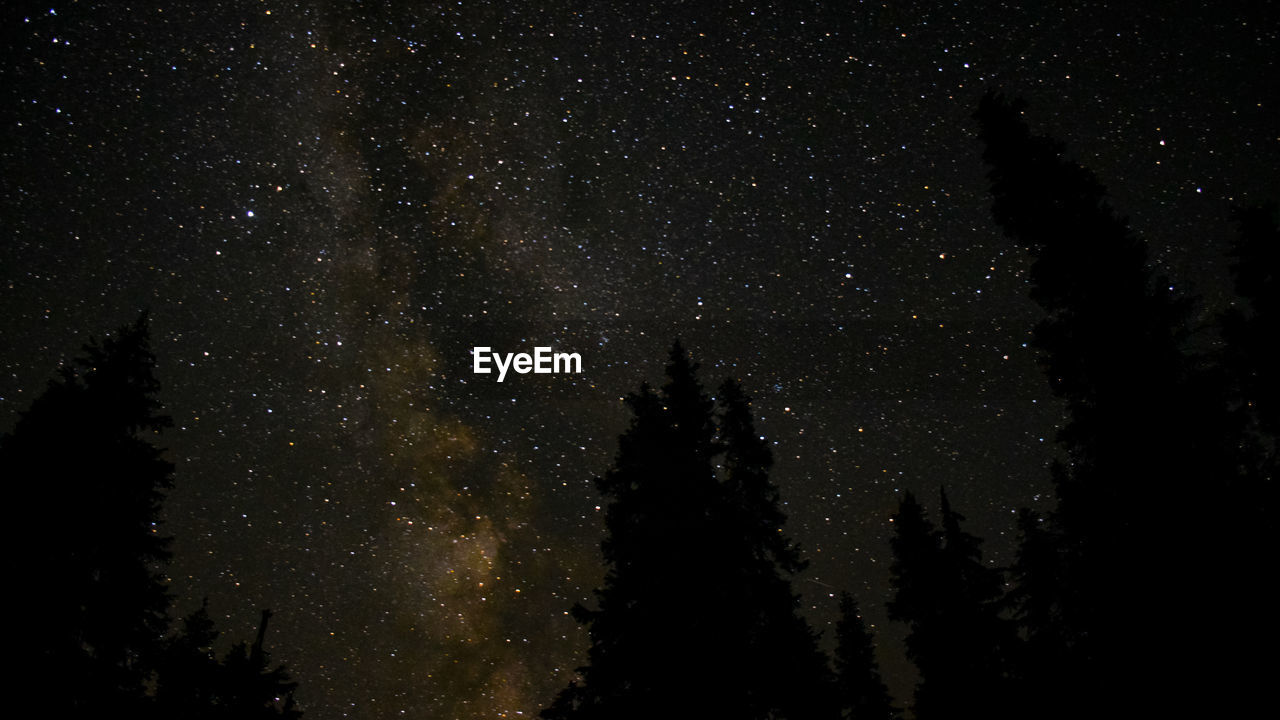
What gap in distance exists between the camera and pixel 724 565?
1038cm

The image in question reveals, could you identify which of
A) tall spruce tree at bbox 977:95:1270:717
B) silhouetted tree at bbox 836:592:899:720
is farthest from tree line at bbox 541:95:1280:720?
silhouetted tree at bbox 836:592:899:720

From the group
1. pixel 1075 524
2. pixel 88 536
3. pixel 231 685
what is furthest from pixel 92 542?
pixel 1075 524

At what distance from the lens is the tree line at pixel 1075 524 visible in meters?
7.41

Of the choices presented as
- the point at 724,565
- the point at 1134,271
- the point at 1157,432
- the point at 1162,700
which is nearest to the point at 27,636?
the point at 724,565

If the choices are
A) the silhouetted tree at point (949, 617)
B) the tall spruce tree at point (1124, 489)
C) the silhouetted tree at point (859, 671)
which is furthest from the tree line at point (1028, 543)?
the silhouetted tree at point (859, 671)

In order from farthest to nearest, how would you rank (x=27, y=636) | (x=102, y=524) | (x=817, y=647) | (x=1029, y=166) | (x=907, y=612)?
(x=907, y=612) → (x=817, y=647) → (x=1029, y=166) → (x=102, y=524) → (x=27, y=636)

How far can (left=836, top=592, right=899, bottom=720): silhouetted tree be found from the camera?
19812 millimetres

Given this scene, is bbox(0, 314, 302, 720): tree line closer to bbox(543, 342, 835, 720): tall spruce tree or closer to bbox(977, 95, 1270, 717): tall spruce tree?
bbox(543, 342, 835, 720): tall spruce tree

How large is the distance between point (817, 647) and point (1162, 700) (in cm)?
747

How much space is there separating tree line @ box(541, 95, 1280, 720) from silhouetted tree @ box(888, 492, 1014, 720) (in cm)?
111

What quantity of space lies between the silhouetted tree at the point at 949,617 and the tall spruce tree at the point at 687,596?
190 inches

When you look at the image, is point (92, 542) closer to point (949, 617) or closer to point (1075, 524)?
point (1075, 524)

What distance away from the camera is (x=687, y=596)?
9.98 metres

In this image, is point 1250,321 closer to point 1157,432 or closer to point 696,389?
point 1157,432
